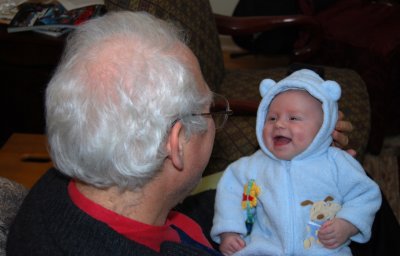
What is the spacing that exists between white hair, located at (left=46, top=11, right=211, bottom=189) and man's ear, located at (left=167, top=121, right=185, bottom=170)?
0.6 inches

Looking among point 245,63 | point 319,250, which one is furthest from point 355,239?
point 245,63

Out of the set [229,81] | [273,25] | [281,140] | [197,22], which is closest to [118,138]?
[281,140]

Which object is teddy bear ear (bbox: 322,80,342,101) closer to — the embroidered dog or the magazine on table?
the embroidered dog

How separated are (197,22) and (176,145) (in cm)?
131

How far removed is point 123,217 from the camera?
928 mm

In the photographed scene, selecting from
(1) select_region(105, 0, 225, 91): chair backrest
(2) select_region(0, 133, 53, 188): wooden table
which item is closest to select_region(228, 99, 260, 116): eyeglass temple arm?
(1) select_region(105, 0, 225, 91): chair backrest

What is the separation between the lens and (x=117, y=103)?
845 mm

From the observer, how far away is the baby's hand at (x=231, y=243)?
132cm

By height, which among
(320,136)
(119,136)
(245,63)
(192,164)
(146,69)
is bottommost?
(245,63)

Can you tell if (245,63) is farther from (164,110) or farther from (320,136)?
(164,110)

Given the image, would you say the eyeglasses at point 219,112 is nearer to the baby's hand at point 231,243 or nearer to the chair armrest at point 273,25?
the baby's hand at point 231,243

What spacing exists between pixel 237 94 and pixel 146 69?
1.40 metres

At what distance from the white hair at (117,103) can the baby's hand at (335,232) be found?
55 cm

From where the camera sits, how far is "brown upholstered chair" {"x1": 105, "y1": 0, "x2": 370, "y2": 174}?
1897 millimetres
